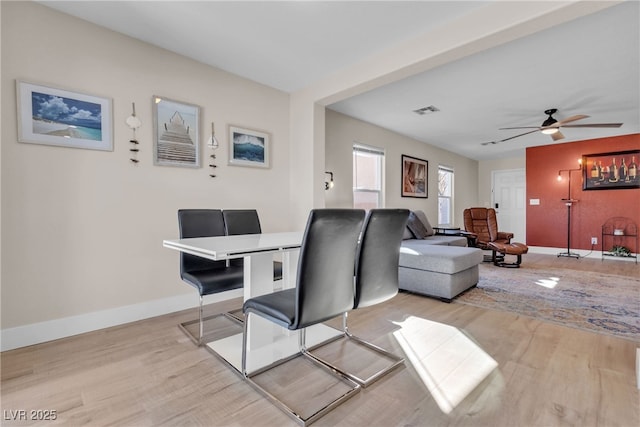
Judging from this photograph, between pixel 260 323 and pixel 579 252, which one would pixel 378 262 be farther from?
pixel 579 252

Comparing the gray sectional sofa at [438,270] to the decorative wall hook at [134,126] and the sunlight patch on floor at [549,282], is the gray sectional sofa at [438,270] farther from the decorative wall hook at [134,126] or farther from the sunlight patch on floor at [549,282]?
the decorative wall hook at [134,126]

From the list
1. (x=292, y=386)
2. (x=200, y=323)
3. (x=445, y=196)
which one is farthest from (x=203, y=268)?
(x=445, y=196)

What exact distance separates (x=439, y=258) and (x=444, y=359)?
4.77 feet

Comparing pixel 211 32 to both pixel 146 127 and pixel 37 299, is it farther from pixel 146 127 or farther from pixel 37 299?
pixel 37 299

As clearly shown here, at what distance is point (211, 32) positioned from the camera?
259cm

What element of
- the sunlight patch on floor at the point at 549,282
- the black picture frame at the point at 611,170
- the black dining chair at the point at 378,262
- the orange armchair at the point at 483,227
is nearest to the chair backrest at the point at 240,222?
the black dining chair at the point at 378,262

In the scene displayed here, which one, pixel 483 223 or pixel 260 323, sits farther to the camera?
pixel 483 223

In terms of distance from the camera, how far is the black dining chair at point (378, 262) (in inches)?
67.6

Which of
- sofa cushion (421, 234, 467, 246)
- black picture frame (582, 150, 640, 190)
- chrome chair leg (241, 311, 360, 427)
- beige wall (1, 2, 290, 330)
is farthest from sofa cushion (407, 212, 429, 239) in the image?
black picture frame (582, 150, 640, 190)

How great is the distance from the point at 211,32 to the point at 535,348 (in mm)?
3589

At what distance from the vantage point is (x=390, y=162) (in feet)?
18.6

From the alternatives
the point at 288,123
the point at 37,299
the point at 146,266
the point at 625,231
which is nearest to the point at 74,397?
the point at 37,299

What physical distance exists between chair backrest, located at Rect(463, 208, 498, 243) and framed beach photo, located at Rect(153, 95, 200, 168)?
15.5 feet

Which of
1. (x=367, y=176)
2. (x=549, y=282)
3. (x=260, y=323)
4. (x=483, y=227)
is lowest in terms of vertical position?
(x=549, y=282)
